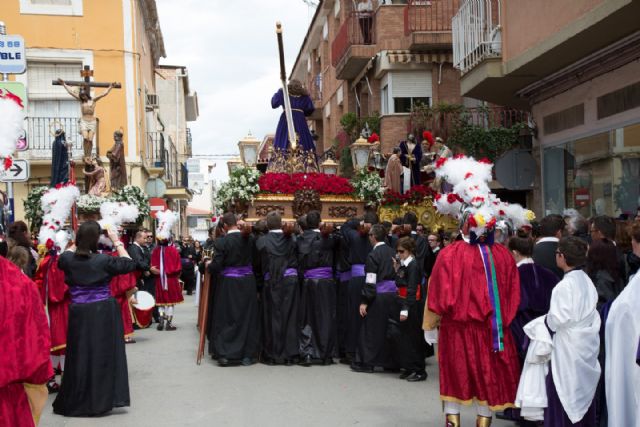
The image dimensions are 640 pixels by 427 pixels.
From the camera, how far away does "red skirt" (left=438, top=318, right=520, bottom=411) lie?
21.5 ft

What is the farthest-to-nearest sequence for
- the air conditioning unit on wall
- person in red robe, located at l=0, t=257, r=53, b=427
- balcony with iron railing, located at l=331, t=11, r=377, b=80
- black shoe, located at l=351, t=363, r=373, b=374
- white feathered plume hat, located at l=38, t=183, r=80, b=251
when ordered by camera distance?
the air conditioning unit on wall < balcony with iron railing, located at l=331, t=11, r=377, b=80 < black shoe, located at l=351, t=363, r=373, b=374 < white feathered plume hat, located at l=38, t=183, r=80, b=251 < person in red robe, located at l=0, t=257, r=53, b=427

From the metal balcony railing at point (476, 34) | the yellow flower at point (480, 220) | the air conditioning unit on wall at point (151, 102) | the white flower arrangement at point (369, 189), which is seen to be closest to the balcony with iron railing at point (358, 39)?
the air conditioning unit on wall at point (151, 102)

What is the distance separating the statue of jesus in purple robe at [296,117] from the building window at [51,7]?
13.1 metres

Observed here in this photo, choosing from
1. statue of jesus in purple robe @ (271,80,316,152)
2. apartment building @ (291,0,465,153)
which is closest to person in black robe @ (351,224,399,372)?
statue of jesus in purple robe @ (271,80,316,152)

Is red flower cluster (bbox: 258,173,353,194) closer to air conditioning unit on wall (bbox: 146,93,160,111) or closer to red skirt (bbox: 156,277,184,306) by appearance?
red skirt (bbox: 156,277,184,306)

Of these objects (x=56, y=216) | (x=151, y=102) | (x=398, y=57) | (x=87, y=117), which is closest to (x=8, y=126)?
(x=56, y=216)

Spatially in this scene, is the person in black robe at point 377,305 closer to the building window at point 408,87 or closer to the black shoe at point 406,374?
the black shoe at point 406,374

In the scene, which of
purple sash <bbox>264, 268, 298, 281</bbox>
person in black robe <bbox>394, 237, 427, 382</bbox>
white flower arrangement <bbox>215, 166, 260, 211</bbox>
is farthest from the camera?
white flower arrangement <bbox>215, 166, 260, 211</bbox>

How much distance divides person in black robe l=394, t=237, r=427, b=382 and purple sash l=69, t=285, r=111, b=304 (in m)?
3.49

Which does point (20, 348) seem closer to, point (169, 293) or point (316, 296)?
point (316, 296)

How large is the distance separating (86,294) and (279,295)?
143 inches

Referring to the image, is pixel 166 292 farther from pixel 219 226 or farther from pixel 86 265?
pixel 86 265

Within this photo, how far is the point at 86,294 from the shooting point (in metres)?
8.03

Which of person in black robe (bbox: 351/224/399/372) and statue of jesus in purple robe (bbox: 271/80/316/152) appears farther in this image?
statue of jesus in purple robe (bbox: 271/80/316/152)
